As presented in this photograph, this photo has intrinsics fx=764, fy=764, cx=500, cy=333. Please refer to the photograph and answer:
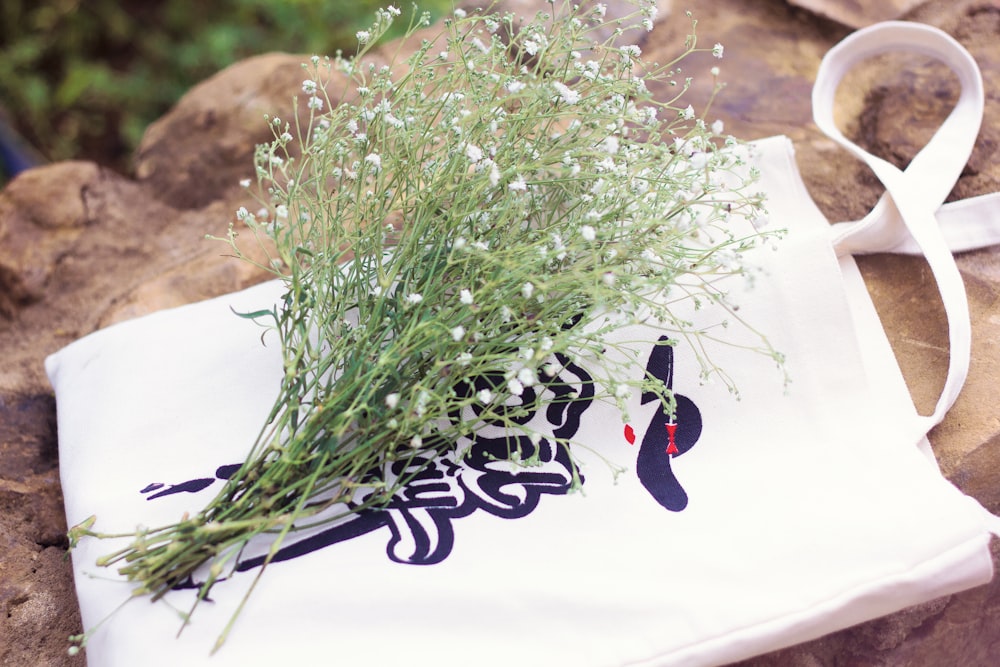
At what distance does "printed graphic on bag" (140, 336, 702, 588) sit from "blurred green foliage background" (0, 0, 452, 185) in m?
2.49

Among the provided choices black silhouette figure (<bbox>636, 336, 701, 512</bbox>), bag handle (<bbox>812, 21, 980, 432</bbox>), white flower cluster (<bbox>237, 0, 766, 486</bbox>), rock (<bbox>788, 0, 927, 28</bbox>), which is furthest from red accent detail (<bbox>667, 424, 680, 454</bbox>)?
rock (<bbox>788, 0, 927, 28</bbox>)

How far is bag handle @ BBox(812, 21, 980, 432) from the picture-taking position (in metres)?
1.32

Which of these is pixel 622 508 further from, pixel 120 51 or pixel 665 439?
pixel 120 51

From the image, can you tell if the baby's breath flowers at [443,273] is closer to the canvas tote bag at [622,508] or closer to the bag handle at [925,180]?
the canvas tote bag at [622,508]

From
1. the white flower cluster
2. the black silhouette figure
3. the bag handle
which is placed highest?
the white flower cluster

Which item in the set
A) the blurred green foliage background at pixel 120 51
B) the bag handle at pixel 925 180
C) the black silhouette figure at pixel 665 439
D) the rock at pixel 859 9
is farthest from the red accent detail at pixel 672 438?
the blurred green foliage background at pixel 120 51

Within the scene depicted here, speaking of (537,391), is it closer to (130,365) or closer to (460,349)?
(460,349)

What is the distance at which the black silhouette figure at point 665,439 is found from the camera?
122 cm

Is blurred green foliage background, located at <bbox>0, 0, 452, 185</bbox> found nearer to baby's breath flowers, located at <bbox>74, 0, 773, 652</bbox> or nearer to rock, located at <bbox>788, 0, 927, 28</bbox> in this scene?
rock, located at <bbox>788, 0, 927, 28</bbox>

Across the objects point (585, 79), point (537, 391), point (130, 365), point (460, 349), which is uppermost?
point (585, 79)

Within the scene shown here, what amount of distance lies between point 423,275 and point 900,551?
32.3 inches

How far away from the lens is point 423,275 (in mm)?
1189

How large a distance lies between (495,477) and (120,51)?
344 cm

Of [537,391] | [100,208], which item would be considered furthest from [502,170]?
[100,208]
